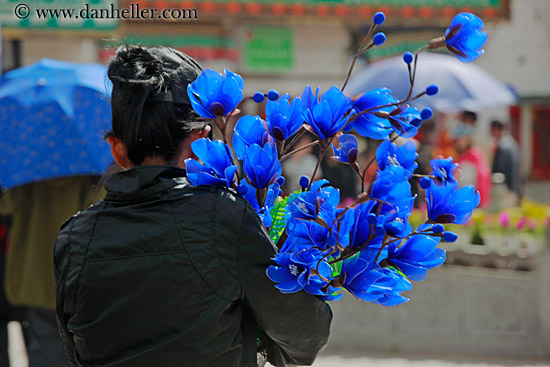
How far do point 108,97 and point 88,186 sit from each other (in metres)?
2.01

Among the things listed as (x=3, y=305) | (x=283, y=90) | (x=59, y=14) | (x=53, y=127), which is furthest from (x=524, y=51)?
(x=3, y=305)

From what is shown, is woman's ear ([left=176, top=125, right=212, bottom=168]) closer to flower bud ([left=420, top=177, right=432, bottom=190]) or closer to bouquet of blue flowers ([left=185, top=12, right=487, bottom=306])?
bouquet of blue flowers ([left=185, top=12, right=487, bottom=306])

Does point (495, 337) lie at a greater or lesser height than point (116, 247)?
lesser

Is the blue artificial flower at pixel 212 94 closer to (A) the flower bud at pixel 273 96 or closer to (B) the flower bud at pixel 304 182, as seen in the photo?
(A) the flower bud at pixel 273 96

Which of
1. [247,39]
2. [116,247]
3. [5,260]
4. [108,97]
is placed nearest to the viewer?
[116,247]

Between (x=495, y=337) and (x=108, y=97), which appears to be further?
(x=495, y=337)

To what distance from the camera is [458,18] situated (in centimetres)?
156

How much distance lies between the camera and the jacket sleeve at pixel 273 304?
145 centimetres

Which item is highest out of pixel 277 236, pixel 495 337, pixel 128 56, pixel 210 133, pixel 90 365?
pixel 128 56

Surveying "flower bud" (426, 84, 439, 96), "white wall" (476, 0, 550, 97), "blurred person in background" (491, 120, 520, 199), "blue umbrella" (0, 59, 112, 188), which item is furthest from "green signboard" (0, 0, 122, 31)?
"white wall" (476, 0, 550, 97)

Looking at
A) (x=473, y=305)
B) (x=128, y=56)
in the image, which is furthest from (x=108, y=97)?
(x=473, y=305)

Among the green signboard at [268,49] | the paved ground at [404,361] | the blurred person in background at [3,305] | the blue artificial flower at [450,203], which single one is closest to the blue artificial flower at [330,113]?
the blue artificial flower at [450,203]

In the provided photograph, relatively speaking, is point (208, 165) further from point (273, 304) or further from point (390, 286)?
point (390, 286)

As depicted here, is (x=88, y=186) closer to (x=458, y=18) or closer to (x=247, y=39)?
(x=458, y=18)
